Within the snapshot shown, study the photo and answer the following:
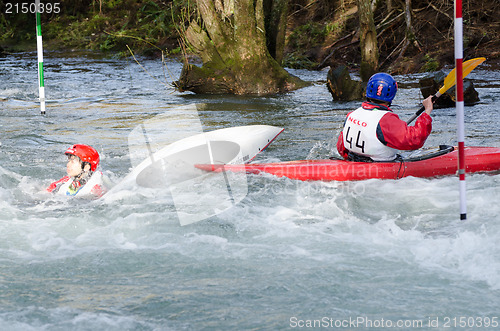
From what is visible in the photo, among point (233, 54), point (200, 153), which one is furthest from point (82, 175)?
point (233, 54)

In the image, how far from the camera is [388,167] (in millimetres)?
5746

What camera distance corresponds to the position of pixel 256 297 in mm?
3613

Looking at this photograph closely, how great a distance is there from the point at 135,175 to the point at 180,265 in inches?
71.5

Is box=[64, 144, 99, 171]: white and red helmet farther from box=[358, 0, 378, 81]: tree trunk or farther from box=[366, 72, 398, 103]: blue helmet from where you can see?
box=[358, 0, 378, 81]: tree trunk

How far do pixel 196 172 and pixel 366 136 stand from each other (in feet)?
5.62

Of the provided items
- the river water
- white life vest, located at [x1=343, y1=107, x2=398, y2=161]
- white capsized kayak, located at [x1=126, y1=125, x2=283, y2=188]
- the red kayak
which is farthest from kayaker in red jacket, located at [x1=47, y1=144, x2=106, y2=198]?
white life vest, located at [x1=343, y1=107, x2=398, y2=161]

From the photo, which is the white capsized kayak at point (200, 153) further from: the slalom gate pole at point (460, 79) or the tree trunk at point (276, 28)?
the tree trunk at point (276, 28)

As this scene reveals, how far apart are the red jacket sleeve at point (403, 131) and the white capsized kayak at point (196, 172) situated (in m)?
1.42

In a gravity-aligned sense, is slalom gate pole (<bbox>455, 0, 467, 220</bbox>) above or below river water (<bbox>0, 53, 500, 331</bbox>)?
above

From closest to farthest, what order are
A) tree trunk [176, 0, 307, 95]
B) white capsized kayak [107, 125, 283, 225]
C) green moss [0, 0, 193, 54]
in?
white capsized kayak [107, 125, 283, 225], tree trunk [176, 0, 307, 95], green moss [0, 0, 193, 54]

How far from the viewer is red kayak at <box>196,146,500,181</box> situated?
5750 mm

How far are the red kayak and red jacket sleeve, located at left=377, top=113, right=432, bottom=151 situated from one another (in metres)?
0.32

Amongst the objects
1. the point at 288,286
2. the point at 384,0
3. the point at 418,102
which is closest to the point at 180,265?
the point at 288,286

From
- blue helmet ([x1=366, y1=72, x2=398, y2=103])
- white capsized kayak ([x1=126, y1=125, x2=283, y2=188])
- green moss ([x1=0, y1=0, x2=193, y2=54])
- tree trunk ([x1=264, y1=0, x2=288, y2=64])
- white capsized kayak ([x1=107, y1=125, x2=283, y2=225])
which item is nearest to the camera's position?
white capsized kayak ([x1=107, y1=125, x2=283, y2=225])
